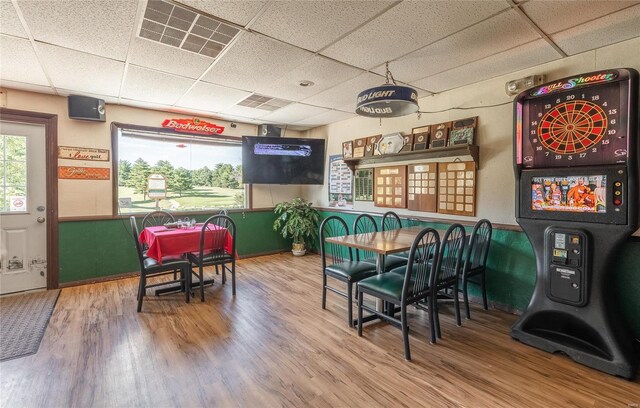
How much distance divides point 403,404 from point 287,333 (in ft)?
3.87

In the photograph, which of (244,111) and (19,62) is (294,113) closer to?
(244,111)

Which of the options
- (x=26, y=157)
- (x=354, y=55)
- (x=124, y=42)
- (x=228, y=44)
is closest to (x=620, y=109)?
(x=354, y=55)

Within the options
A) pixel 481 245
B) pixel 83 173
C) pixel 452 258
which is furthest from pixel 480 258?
pixel 83 173

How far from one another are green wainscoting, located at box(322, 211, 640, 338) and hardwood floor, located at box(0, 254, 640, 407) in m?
0.23

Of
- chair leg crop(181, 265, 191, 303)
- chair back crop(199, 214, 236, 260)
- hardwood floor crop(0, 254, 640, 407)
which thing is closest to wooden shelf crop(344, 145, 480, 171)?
hardwood floor crop(0, 254, 640, 407)

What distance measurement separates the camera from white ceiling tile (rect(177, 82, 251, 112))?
3654 mm

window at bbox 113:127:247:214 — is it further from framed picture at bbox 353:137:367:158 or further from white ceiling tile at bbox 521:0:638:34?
white ceiling tile at bbox 521:0:638:34

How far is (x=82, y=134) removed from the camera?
13.3ft

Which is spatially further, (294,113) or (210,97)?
(294,113)

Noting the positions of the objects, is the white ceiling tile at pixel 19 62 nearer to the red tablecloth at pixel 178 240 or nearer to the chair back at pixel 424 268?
the red tablecloth at pixel 178 240

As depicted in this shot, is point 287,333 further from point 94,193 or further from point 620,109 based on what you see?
point 94,193

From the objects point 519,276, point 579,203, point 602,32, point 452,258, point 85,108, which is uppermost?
point 602,32

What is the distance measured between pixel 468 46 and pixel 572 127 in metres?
1.01

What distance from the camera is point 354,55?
2742 millimetres
